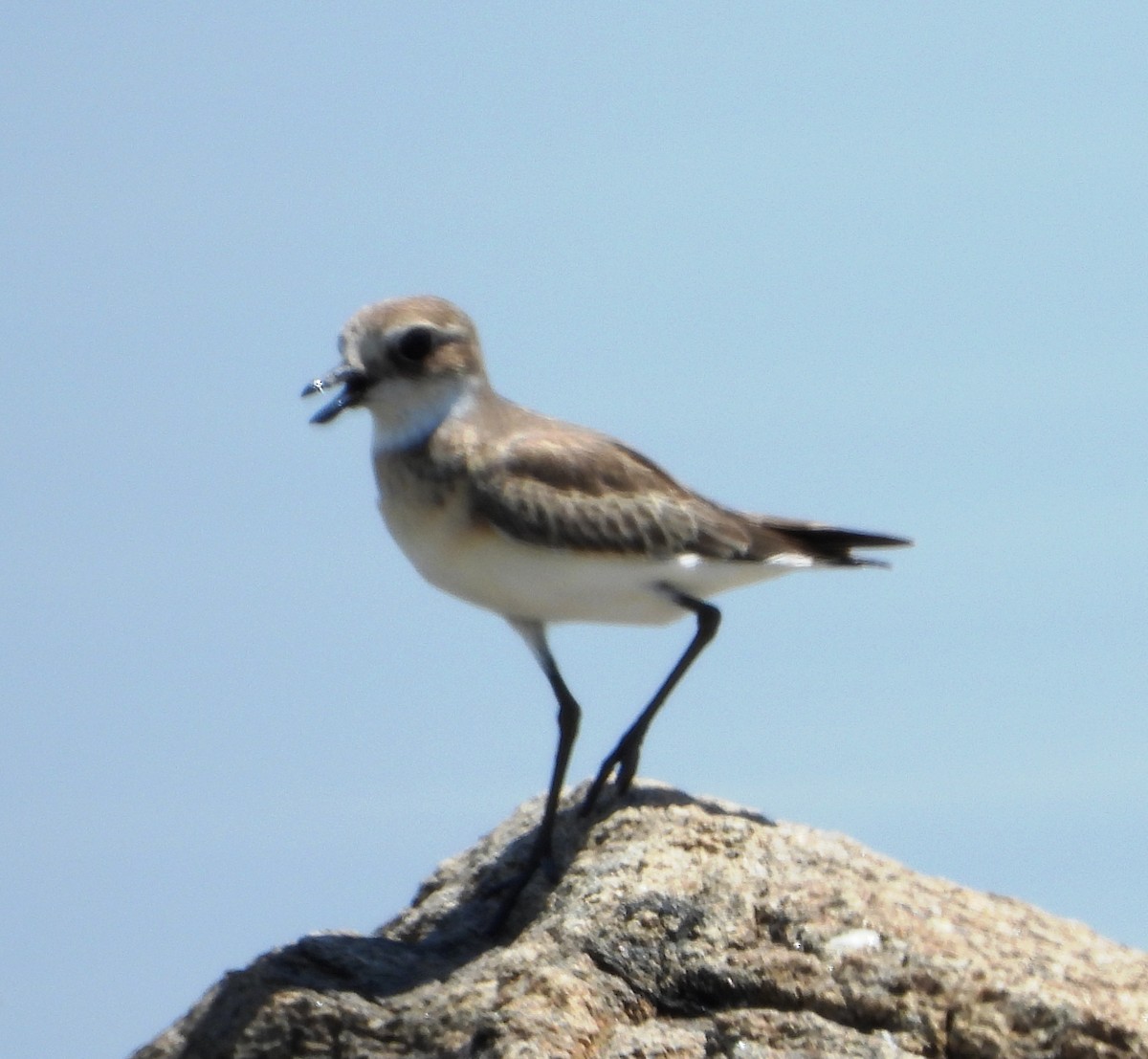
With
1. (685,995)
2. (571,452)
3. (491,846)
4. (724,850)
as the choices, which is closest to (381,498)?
(571,452)

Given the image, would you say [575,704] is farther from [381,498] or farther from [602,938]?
[602,938]

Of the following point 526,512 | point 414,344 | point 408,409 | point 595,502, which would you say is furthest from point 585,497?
point 414,344

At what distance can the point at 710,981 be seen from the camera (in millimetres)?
8461

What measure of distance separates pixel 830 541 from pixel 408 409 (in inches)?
108

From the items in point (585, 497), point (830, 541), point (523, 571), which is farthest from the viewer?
point (830, 541)

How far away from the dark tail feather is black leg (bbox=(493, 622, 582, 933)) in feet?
5.45

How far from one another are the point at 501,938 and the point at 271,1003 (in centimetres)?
152

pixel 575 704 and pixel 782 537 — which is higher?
pixel 782 537

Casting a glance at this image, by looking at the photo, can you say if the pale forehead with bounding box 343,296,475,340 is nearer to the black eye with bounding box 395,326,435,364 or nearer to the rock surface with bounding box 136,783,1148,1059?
the black eye with bounding box 395,326,435,364

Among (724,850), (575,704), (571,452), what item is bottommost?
(724,850)

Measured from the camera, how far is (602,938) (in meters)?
8.65

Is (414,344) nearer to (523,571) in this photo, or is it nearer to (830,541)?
(523,571)

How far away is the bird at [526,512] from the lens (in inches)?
409

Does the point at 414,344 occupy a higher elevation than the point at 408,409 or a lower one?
higher
